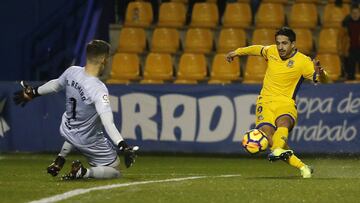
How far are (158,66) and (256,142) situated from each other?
8.21 m

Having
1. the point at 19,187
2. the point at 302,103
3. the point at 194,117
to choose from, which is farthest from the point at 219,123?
the point at 19,187

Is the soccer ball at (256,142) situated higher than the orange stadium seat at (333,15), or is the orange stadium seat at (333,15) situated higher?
the orange stadium seat at (333,15)

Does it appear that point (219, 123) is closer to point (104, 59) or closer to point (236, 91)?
point (236, 91)

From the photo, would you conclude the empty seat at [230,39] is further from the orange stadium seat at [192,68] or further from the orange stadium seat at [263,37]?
the orange stadium seat at [192,68]

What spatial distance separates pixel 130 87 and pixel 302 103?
9.87ft

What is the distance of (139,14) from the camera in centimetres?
1944

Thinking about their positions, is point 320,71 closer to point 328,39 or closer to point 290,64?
point 290,64

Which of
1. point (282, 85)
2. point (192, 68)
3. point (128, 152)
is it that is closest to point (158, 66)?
point (192, 68)

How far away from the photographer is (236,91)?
51.3 feet

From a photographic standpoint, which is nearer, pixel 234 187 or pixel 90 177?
pixel 234 187

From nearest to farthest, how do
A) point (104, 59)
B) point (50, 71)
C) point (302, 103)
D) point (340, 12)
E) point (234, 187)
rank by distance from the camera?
1. point (234, 187)
2. point (104, 59)
3. point (302, 103)
4. point (340, 12)
5. point (50, 71)

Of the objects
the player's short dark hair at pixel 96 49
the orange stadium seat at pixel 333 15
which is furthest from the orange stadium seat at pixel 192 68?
the player's short dark hair at pixel 96 49

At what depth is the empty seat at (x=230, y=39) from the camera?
18.3 metres

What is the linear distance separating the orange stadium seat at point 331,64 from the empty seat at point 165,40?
9.88ft
